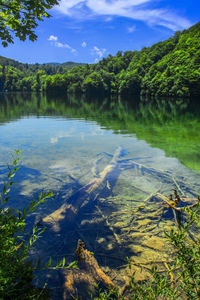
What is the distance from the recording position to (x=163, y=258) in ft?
15.6

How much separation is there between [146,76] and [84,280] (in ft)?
339

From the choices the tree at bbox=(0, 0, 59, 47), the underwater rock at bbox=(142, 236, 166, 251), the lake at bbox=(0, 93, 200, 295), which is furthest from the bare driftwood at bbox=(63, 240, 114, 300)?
the tree at bbox=(0, 0, 59, 47)

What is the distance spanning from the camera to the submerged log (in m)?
6.17

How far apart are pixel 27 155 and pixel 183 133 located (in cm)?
1415

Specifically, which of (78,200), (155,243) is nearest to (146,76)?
(78,200)

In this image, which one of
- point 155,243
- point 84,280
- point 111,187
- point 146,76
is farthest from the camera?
point 146,76

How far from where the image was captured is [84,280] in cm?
393

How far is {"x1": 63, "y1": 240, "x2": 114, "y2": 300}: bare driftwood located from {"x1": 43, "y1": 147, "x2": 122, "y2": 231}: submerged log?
5.94 ft

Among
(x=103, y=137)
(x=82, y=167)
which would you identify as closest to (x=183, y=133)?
(x=103, y=137)

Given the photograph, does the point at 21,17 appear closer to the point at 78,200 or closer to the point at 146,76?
the point at 78,200

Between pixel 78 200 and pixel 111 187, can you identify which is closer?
pixel 78 200

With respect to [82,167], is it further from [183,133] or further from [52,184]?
[183,133]

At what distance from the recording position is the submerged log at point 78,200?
6.17 metres

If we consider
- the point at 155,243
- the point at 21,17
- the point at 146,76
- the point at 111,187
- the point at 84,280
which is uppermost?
the point at 146,76
